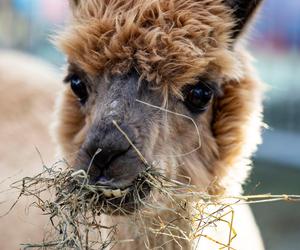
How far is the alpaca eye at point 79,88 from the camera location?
3760 millimetres

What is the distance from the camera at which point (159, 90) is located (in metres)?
3.46

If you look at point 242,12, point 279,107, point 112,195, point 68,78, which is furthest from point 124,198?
point 279,107

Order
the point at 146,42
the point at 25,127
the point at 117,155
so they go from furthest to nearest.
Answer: the point at 25,127 < the point at 146,42 < the point at 117,155

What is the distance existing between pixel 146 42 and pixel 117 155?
2.02 ft

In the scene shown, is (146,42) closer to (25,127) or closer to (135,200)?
(135,200)

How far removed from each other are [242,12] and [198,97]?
0.58 m

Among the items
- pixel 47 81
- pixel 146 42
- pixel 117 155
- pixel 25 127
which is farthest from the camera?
pixel 47 81

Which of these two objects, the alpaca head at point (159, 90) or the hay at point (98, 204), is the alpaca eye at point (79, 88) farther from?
the hay at point (98, 204)

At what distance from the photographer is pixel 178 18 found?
3.56 m

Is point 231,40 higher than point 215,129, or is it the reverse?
point 231,40

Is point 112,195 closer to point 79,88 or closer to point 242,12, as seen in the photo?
point 79,88

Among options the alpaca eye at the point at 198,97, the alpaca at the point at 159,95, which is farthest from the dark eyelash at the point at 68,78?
the alpaca eye at the point at 198,97

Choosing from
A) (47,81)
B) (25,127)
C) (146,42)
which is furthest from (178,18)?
(47,81)

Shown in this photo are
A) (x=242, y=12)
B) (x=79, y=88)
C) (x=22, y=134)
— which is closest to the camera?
(x=79, y=88)
